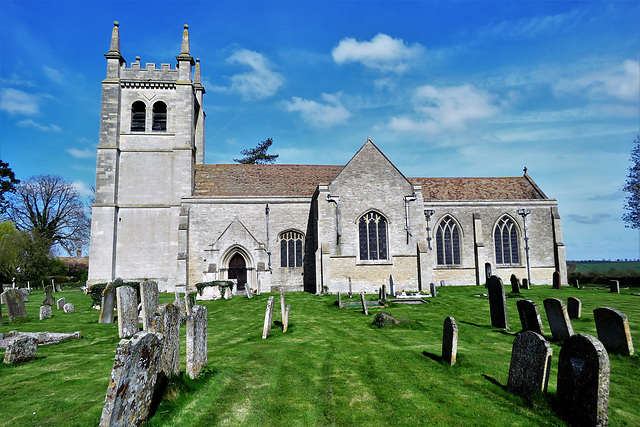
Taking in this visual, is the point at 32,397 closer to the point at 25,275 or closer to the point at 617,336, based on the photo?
the point at 617,336

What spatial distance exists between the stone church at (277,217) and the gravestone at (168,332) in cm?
1532

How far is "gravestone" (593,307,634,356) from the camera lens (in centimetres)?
773

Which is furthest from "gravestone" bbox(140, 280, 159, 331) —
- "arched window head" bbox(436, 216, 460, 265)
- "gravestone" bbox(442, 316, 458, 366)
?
"arched window head" bbox(436, 216, 460, 265)

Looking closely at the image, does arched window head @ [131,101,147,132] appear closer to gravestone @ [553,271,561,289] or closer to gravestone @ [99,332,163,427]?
gravestone @ [99,332,163,427]

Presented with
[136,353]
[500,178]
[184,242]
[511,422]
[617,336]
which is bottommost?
[511,422]

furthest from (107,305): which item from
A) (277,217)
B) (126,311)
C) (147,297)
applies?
(277,217)

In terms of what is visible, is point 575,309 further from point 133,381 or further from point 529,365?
point 133,381

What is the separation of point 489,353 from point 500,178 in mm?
24730

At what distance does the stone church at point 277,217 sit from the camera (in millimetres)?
22328

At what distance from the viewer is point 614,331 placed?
26.2 ft

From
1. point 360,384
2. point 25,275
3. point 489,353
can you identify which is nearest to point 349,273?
point 489,353

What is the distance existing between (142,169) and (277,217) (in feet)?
32.1

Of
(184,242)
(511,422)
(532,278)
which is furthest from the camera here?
(532,278)

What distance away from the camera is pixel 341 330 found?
37.9 feet
